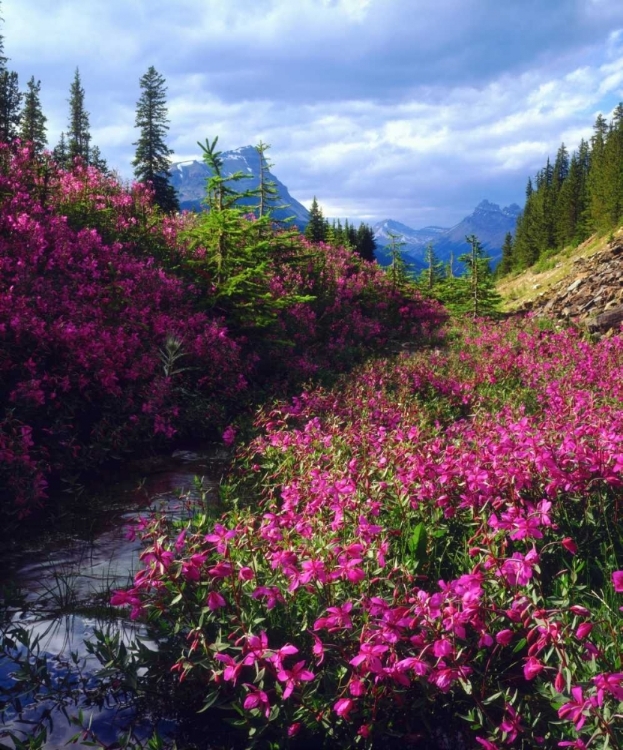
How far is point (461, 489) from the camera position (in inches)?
157

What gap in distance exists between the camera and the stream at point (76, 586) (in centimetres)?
279

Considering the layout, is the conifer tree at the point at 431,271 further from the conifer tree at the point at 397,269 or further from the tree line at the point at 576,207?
the tree line at the point at 576,207

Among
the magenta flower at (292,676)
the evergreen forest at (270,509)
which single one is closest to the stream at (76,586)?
the evergreen forest at (270,509)

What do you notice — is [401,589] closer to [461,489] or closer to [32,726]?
[461,489]

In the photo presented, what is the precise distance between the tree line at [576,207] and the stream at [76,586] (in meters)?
56.5

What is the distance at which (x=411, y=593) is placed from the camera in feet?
8.67

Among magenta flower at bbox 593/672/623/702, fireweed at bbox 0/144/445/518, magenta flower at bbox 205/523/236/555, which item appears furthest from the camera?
fireweed at bbox 0/144/445/518

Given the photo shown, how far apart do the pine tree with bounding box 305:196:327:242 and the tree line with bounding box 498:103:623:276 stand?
109 feet

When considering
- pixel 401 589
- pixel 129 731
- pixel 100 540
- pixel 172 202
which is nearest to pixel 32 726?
pixel 129 731

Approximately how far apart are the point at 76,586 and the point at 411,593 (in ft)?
8.33

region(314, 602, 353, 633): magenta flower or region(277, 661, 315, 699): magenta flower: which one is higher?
region(314, 602, 353, 633): magenta flower

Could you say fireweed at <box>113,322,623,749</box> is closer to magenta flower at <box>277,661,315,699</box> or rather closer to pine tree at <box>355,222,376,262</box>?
magenta flower at <box>277,661,315,699</box>

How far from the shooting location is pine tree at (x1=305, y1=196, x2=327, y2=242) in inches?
1230

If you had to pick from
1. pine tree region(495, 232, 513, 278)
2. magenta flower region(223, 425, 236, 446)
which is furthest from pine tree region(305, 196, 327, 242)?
pine tree region(495, 232, 513, 278)
